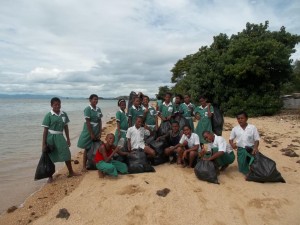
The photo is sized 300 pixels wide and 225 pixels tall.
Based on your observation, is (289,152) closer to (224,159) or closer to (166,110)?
(224,159)

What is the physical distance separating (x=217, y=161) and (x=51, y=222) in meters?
3.35

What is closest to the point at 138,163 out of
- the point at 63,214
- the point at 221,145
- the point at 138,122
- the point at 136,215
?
the point at 138,122

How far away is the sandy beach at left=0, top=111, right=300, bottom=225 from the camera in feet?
13.7

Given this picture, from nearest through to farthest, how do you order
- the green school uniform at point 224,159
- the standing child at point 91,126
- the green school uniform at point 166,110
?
the green school uniform at point 224,159 < the standing child at point 91,126 < the green school uniform at point 166,110

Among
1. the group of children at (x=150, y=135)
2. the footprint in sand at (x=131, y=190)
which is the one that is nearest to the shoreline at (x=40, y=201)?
the group of children at (x=150, y=135)

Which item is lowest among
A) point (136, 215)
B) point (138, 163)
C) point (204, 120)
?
point (136, 215)

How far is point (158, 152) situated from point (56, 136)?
2.28 m

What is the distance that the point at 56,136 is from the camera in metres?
5.80

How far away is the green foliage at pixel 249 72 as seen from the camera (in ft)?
53.4

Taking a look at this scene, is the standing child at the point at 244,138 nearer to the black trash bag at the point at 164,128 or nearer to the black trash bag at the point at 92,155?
the black trash bag at the point at 164,128

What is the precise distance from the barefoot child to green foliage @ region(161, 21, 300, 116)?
473 inches

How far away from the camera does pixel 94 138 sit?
6445 millimetres

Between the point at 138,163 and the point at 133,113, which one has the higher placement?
the point at 133,113

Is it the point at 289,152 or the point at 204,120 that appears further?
the point at 289,152
